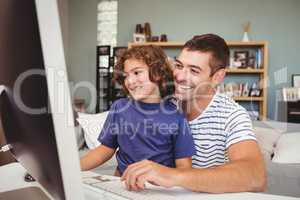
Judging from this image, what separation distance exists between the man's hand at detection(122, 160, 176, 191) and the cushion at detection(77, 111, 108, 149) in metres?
1.55

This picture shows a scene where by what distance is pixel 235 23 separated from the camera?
14.4ft

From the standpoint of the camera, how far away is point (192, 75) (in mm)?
1083

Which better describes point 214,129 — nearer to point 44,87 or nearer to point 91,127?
point 44,87

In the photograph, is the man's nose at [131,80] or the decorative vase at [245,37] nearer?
the man's nose at [131,80]

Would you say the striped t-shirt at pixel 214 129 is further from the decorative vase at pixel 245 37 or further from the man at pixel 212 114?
the decorative vase at pixel 245 37

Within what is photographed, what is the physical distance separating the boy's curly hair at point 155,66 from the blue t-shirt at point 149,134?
0.48 ft

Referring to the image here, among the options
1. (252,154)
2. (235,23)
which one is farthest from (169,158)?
(235,23)

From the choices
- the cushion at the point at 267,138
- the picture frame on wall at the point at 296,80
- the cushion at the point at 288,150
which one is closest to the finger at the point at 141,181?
the cushion at the point at 288,150

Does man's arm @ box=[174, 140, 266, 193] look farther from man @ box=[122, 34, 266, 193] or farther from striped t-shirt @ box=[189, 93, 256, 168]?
striped t-shirt @ box=[189, 93, 256, 168]

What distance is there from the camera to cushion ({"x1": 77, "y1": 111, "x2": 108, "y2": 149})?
220 cm

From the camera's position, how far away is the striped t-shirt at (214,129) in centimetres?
98

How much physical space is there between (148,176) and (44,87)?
0.36m

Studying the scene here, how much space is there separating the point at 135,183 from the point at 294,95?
3.71 metres

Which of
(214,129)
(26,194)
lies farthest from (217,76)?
(26,194)
